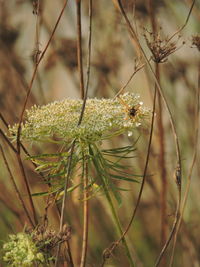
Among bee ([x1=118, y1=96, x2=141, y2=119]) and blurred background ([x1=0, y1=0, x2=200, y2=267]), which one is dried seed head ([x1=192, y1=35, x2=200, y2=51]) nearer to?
bee ([x1=118, y1=96, x2=141, y2=119])

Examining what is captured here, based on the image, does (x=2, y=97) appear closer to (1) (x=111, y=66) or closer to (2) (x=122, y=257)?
(1) (x=111, y=66)

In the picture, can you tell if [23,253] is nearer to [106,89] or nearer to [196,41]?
[196,41]

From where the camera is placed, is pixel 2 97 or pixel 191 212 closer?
pixel 2 97

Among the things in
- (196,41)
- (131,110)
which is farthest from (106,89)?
(131,110)

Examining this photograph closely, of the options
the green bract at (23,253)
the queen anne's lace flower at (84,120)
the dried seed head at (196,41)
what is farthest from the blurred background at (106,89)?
the green bract at (23,253)

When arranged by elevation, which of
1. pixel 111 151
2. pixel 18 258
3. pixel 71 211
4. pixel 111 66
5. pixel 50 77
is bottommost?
pixel 18 258

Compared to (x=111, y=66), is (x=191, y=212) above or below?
below

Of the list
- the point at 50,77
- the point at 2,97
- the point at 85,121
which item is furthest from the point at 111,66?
the point at 85,121
